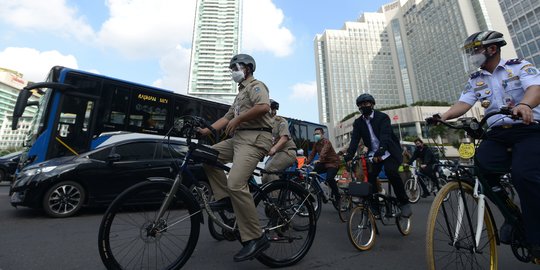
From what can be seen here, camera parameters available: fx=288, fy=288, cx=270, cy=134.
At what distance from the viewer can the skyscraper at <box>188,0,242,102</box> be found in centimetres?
5369

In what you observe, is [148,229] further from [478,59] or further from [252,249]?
[478,59]

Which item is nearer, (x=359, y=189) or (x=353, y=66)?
(x=359, y=189)

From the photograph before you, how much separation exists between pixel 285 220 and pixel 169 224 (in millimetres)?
1107

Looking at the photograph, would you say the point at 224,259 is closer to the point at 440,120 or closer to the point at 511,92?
the point at 440,120

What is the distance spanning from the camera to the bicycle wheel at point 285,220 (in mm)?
2703

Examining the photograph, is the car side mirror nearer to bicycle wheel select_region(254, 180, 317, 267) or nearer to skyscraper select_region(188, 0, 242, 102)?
bicycle wheel select_region(254, 180, 317, 267)

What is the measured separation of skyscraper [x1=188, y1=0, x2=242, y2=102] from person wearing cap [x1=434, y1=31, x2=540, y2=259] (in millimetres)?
47243

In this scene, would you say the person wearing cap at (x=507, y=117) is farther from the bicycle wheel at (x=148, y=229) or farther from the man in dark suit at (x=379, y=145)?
the bicycle wheel at (x=148, y=229)

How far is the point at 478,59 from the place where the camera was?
7.80 ft

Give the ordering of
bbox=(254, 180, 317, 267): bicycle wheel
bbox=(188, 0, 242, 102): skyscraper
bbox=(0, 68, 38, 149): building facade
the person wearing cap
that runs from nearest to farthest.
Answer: the person wearing cap → bbox=(254, 180, 317, 267): bicycle wheel → bbox=(188, 0, 242, 102): skyscraper → bbox=(0, 68, 38, 149): building facade

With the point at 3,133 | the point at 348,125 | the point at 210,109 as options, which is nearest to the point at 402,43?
the point at 348,125

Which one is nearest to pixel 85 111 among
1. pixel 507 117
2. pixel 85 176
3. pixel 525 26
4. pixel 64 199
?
pixel 85 176

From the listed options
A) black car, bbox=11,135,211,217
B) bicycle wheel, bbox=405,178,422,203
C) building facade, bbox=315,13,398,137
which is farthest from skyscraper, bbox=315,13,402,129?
black car, bbox=11,135,211,217

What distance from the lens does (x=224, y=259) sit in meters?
2.84
